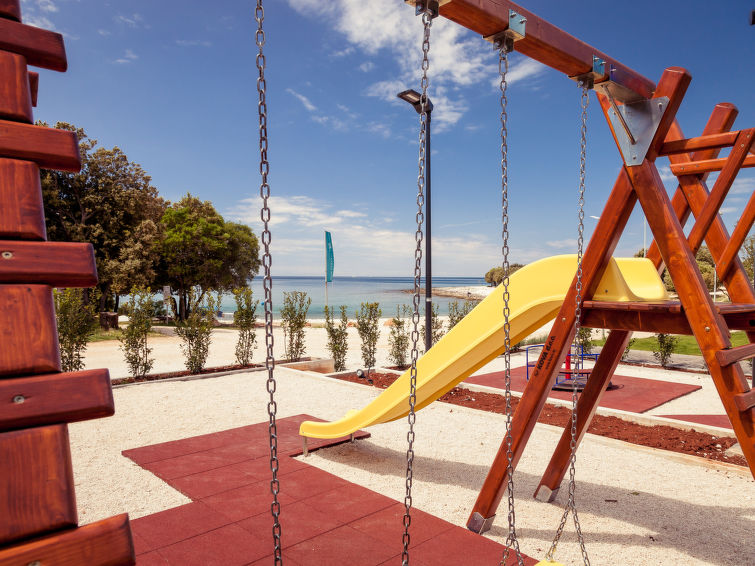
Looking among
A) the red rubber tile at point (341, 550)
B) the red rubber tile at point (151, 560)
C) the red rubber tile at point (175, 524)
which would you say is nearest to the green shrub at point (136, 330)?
the red rubber tile at point (175, 524)

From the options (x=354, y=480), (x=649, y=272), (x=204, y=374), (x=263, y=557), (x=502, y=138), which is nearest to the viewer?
(x=502, y=138)

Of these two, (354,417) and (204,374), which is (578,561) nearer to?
(354,417)

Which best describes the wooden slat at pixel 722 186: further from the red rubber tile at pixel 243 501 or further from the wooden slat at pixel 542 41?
the red rubber tile at pixel 243 501

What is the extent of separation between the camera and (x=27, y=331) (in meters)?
1.37

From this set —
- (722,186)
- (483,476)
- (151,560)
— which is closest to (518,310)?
(722,186)

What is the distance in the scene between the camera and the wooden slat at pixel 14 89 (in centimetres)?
146

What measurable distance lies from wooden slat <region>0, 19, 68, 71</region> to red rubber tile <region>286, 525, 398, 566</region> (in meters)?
3.75

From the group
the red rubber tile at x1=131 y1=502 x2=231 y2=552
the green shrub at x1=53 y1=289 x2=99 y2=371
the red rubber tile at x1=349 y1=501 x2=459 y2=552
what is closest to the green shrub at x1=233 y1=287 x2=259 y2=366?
the green shrub at x1=53 y1=289 x2=99 y2=371

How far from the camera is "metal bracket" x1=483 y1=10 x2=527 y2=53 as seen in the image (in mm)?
3260

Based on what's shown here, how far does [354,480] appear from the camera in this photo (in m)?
5.84

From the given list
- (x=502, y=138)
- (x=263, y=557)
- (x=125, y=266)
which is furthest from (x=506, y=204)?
(x=125, y=266)

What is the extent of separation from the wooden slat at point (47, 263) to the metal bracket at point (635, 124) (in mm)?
3794

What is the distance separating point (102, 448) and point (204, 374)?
215 inches

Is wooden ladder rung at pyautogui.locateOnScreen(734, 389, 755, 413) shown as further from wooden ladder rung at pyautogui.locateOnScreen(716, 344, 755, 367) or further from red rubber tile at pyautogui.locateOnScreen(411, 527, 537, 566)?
red rubber tile at pyautogui.locateOnScreen(411, 527, 537, 566)
